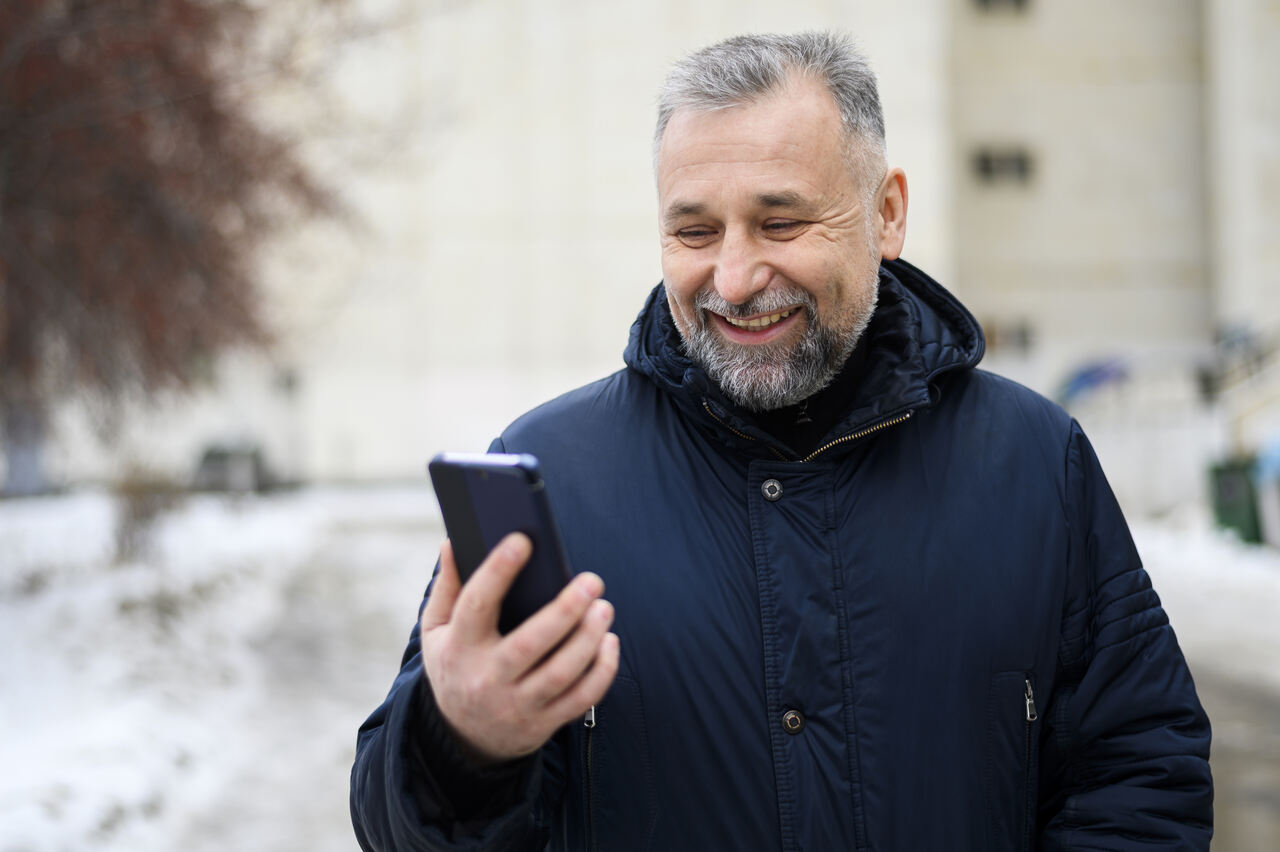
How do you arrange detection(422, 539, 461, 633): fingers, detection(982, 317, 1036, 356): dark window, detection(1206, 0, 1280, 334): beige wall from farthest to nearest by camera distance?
detection(982, 317, 1036, 356): dark window → detection(1206, 0, 1280, 334): beige wall → detection(422, 539, 461, 633): fingers

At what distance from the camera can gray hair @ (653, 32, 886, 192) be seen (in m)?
2.01

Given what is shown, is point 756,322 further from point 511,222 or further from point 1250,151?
point 1250,151

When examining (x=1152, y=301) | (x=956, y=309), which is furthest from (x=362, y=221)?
(x=1152, y=301)

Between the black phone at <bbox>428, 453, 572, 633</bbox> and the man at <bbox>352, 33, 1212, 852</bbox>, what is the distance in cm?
34

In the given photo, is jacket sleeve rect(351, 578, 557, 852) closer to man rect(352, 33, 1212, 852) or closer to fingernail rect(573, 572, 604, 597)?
man rect(352, 33, 1212, 852)

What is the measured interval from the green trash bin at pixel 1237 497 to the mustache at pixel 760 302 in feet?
43.0

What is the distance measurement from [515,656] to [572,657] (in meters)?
0.07

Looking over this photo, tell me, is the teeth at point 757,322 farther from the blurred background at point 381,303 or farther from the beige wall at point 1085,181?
the beige wall at point 1085,181

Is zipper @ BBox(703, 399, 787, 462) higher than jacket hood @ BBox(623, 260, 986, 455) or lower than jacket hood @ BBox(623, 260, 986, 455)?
lower

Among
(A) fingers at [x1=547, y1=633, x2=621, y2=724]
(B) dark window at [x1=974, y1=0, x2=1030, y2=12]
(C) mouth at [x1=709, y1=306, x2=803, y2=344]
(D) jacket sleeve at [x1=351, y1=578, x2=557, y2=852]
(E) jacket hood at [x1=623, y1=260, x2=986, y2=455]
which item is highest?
(B) dark window at [x1=974, y1=0, x2=1030, y2=12]

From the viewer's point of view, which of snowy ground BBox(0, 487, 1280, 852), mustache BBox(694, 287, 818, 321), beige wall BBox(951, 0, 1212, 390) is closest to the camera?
mustache BBox(694, 287, 818, 321)

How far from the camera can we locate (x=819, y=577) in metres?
1.98

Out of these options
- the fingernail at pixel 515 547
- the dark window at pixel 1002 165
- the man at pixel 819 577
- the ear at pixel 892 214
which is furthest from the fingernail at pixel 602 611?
the dark window at pixel 1002 165

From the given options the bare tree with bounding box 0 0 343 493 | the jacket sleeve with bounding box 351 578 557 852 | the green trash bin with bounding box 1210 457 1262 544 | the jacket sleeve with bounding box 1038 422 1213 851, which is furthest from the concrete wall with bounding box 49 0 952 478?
the jacket sleeve with bounding box 351 578 557 852
